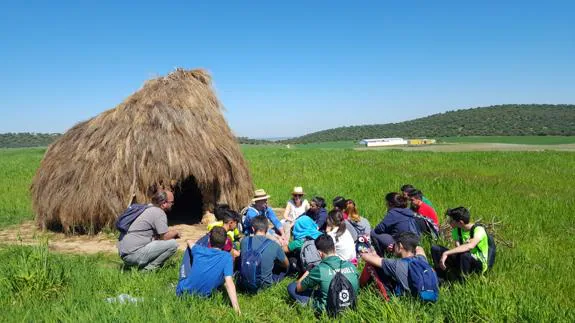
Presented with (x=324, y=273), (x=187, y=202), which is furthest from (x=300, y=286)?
(x=187, y=202)

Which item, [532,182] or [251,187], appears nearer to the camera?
[251,187]

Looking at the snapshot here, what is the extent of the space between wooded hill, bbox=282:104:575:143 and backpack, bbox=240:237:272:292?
7354 cm

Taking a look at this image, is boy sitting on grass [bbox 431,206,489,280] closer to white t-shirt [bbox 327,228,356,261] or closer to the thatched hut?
white t-shirt [bbox 327,228,356,261]

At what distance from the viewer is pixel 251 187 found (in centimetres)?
1027

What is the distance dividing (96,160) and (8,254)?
9.02 ft

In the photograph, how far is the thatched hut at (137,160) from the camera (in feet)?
27.1

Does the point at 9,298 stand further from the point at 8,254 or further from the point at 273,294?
the point at 273,294

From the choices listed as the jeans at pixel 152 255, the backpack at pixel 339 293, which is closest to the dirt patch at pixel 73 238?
the jeans at pixel 152 255

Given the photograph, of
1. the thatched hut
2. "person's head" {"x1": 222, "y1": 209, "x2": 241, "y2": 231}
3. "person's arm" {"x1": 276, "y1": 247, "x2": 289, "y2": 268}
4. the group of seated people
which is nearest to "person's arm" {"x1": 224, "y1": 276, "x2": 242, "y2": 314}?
the group of seated people

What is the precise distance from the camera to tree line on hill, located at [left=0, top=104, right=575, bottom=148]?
78625 mm

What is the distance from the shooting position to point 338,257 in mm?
4203

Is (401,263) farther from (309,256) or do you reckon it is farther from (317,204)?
(317,204)

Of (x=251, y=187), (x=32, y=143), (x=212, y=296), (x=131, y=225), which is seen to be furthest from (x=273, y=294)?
(x=32, y=143)

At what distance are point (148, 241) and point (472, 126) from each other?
96.3m
